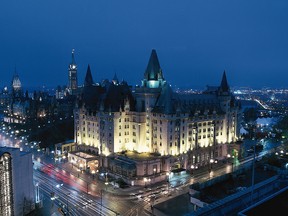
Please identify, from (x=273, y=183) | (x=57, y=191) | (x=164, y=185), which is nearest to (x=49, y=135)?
(x=57, y=191)

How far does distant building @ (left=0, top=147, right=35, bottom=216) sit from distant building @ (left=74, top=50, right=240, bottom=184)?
2460 centimetres

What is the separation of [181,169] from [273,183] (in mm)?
35822

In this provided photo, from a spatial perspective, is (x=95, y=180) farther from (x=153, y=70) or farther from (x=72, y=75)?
(x=72, y=75)

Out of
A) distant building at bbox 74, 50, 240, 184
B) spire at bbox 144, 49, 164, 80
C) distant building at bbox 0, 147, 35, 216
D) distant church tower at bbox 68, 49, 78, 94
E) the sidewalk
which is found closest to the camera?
distant building at bbox 0, 147, 35, 216

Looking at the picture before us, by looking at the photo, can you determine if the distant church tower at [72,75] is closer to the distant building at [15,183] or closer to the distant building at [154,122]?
the distant building at [154,122]

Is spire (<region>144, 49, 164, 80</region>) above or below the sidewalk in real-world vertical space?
above

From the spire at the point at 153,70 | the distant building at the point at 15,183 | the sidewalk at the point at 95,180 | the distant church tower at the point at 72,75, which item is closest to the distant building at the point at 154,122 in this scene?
the spire at the point at 153,70

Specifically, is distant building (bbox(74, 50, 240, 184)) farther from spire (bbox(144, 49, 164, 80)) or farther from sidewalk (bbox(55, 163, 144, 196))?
sidewalk (bbox(55, 163, 144, 196))

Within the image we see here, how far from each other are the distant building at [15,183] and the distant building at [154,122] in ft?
80.7

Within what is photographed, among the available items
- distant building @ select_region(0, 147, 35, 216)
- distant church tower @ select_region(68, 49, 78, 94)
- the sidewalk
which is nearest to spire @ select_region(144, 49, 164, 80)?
the sidewalk

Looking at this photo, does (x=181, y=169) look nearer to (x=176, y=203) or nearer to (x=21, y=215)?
(x=176, y=203)

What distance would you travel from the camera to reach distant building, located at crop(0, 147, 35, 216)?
44.9 m

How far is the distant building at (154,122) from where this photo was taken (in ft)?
235

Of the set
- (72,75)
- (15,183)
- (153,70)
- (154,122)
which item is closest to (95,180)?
(154,122)
